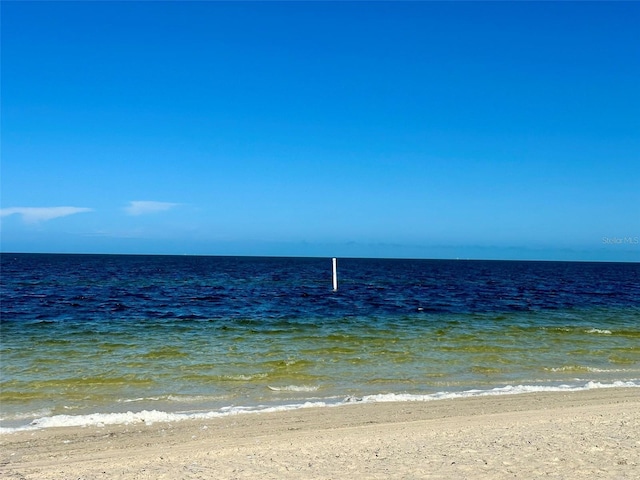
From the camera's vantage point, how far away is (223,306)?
29.6 meters

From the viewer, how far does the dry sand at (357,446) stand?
22.7 feet

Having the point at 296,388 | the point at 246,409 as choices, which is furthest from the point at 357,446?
the point at 296,388

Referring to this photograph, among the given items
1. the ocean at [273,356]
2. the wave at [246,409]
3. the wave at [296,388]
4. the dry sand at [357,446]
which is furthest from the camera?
the wave at [296,388]

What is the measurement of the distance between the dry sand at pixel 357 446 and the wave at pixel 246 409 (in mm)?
313

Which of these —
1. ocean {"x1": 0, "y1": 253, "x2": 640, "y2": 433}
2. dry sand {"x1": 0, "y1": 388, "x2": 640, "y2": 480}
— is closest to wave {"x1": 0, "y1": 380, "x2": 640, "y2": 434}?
ocean {"x1": 0, "y1": 253, "x2": 640, "y2": 433}

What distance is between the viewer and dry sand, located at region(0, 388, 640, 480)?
273 inches

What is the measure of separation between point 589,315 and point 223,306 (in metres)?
19.8

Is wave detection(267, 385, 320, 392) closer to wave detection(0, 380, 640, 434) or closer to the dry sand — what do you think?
wave detection(0, 380, 640, 434)

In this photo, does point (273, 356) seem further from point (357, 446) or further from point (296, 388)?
point (357, 446)

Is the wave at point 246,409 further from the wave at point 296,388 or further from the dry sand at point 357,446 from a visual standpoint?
the wave at point 296,388

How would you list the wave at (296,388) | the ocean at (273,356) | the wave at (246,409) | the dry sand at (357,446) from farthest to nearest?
the wave at (296,388) < the ocean at (273,356) < the wave at (246,409) < the dry sand at (357,446)

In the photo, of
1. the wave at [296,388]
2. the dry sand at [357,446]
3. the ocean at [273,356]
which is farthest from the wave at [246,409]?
the wave at [296,388]

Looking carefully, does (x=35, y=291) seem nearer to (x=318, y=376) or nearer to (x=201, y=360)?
(x=201, y=360)

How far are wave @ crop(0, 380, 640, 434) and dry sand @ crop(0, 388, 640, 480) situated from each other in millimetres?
313
